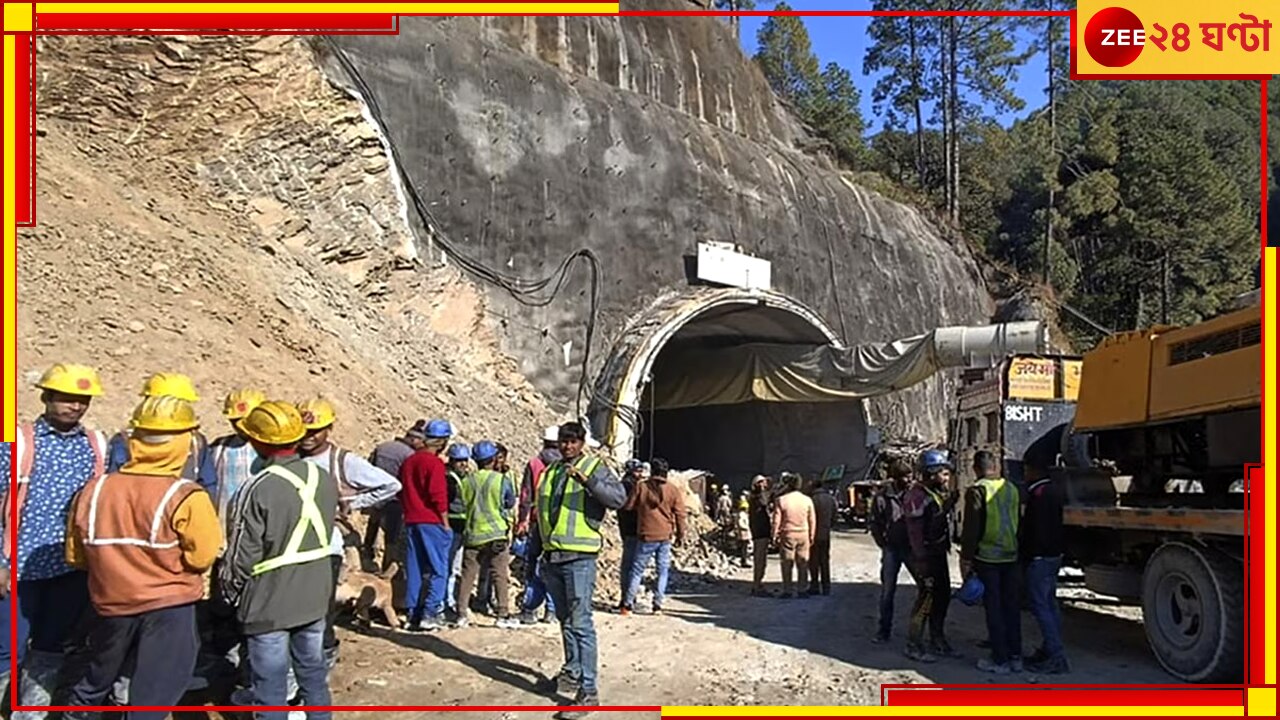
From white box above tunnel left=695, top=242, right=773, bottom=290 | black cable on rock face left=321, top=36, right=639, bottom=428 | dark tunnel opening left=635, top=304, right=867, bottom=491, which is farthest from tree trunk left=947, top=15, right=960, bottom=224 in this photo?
black cable on rock face left=321, top=36, right=639, bottom=428

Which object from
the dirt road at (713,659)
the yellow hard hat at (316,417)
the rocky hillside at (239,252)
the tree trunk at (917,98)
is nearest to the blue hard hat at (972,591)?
the dirt road at (713,659)

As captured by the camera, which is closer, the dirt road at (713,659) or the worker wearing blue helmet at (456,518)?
the dirt road at (713,659)

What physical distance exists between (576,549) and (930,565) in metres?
2.97

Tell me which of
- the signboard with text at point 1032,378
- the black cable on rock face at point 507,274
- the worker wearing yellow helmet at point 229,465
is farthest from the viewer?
the black cable on rock face at point 507,274

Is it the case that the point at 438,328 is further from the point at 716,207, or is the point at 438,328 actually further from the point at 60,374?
the point at 60,374

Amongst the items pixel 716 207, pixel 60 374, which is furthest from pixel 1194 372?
pixel 716 207

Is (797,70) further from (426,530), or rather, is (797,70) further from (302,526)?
(302,526)

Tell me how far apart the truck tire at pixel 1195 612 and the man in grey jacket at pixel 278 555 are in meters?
5.18

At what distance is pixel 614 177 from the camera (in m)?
17.2

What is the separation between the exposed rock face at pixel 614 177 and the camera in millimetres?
14766

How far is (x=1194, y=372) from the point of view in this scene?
22.5ft

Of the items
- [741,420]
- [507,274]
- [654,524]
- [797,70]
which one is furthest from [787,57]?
[654,524]

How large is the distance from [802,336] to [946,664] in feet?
47.3

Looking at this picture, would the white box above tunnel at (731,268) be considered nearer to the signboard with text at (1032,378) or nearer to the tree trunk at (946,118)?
the signboard with text at (1032,378)
